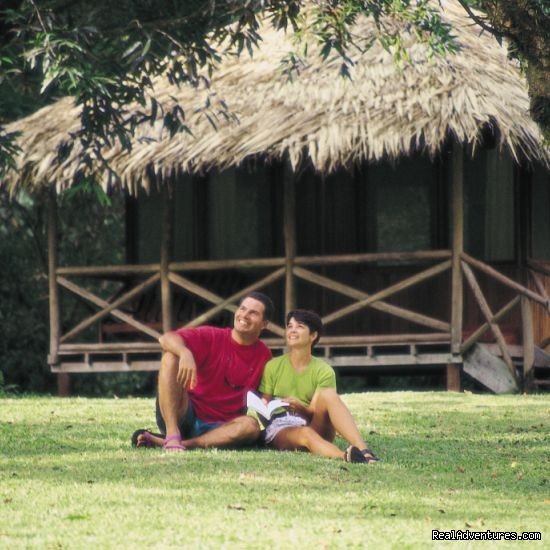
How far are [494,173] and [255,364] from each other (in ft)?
25.2

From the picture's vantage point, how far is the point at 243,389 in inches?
350

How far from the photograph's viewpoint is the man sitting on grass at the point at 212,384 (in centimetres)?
860

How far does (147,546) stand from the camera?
229 inches

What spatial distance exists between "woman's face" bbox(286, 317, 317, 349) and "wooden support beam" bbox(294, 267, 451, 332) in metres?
6.28

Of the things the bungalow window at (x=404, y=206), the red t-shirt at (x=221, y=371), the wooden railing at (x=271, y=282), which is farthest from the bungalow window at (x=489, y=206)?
the red t-shirt at (x=221, y=371)

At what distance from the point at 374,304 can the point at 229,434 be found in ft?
21.4

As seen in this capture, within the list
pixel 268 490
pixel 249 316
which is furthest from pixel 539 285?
pixel 268 490

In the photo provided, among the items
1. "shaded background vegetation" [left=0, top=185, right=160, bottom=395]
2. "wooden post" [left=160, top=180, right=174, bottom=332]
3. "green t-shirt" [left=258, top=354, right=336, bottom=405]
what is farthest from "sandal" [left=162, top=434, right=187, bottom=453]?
"shaded background vegetation" [left=0, top=185, right=160, bottom=395]

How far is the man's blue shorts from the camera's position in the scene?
28.9ft

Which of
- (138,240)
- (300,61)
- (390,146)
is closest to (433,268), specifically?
(390,146)

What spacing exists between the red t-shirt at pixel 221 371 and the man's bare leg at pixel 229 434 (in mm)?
138

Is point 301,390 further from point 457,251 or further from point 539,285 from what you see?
point 539,285

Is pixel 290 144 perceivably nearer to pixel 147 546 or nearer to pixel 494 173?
pixel 494 173

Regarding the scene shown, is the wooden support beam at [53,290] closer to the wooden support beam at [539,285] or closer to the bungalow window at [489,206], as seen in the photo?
the bungalow window at [489,206]
